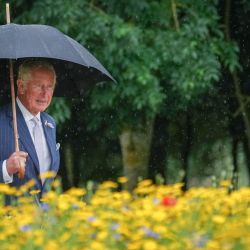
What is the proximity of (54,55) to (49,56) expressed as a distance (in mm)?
72

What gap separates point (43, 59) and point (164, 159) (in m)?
8.71

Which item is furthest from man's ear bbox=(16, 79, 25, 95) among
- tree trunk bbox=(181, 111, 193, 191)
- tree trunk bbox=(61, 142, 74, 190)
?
tree trunk bbox=(181, 111, 193, 191)

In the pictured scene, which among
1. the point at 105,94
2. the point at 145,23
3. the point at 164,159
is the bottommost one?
the point at 164,159

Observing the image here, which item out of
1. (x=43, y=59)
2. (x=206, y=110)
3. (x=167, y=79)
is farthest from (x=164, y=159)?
(x=43, y=59)

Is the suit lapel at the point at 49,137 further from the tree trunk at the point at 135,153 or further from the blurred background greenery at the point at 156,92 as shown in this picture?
the tree trunk at the point at 135,153

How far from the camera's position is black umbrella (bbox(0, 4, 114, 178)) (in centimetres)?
571

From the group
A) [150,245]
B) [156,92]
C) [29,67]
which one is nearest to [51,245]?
[150,245]

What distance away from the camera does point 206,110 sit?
14148 mm

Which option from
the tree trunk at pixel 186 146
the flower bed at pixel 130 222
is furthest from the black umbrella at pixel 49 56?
the tree trunk at pixel 186 146

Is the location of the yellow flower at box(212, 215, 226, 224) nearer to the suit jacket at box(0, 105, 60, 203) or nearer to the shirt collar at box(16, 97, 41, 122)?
the suit jacket at box(0, 105, 60, 203)

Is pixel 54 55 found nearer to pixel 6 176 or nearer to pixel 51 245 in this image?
pixel 6 176

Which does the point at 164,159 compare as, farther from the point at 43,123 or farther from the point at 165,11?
the point at 43,123

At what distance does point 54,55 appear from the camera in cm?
580

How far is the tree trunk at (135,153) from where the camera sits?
1391 centimetres
